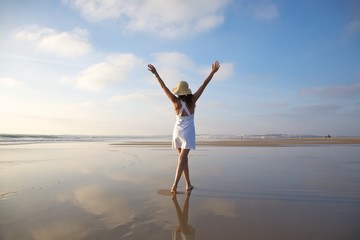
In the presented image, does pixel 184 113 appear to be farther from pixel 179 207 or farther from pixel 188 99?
pixel 179 207

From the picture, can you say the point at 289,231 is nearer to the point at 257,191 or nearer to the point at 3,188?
the point at 257,191

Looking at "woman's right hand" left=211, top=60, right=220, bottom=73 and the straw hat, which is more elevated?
"woman's right hand" left=211, top=60, right=220, bottom=73

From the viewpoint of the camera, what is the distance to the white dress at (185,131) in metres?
4.67

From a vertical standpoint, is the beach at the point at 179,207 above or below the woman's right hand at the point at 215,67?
below

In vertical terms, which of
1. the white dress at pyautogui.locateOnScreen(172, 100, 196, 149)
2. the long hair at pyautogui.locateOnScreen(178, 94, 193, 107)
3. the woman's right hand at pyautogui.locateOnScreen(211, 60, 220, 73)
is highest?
the woman's right hand at pyautogui.locateOnScreen(211, 60, 220, 73)

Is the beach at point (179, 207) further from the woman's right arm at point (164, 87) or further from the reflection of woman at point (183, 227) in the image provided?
the woman's right arm at point (164, 87)

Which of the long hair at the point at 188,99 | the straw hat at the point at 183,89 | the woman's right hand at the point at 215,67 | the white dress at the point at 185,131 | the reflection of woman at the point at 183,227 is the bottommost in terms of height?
the reflection of woman at the point at 183,227

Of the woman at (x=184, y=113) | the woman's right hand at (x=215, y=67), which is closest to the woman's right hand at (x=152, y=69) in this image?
the woman at (x=184, y=113)

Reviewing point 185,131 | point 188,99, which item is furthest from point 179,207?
point 188,99

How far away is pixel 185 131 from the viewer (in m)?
4.70

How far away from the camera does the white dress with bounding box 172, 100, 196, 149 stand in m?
4.67

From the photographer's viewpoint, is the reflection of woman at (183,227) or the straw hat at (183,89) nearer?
the reflection of woman at (183,227)

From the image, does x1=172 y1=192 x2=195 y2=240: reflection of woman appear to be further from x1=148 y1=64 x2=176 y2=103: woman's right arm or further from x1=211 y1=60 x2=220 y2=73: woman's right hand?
x1=211 y1=60 x2=220 y2=73: woman's right hand

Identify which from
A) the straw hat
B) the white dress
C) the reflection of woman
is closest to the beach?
the reflection of woman
